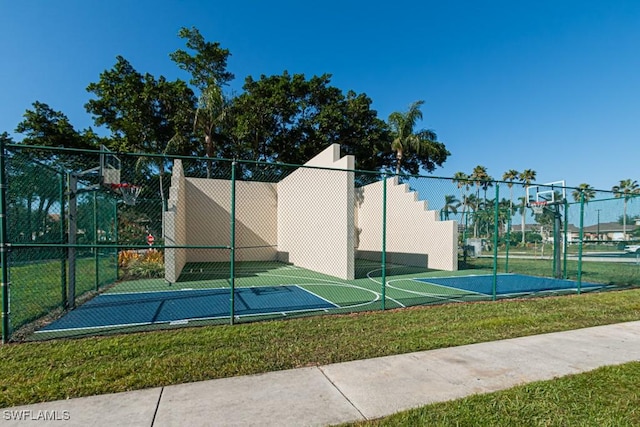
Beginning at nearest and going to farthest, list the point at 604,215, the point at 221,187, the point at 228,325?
1. the point at 228,325
2. the point at 604,215
3. the point at 221,187

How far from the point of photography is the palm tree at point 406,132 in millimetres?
23594

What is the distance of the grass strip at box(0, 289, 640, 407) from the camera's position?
3324 millimetres

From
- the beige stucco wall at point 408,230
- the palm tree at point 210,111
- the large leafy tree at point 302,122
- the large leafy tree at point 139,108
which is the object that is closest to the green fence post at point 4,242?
the beige stucco wall at point 408,230

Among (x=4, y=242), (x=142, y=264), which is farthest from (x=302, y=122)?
(x=4, y=242)

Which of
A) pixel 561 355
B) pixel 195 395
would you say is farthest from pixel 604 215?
pixel 195 395

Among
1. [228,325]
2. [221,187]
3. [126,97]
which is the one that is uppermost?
[126,97]

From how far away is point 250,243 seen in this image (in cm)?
1697

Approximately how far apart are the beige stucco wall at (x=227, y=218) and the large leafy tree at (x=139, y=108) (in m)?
5.61

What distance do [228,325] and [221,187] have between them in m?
12.3

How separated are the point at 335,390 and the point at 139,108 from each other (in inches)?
871

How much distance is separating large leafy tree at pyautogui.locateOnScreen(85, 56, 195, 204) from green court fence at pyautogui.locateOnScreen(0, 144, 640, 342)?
9.37 ft

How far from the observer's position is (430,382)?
3.38m

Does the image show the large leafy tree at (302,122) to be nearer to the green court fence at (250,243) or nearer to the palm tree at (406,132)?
the palm tree at (406,132)

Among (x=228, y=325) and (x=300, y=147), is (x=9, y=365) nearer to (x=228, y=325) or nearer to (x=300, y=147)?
(x=228, y=325)
